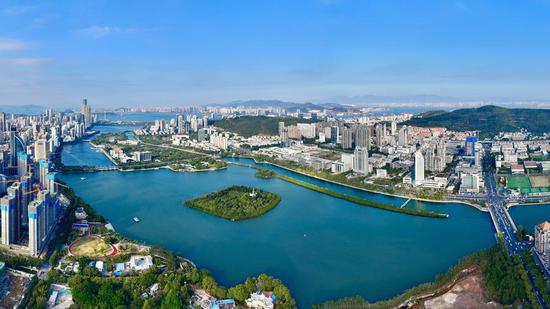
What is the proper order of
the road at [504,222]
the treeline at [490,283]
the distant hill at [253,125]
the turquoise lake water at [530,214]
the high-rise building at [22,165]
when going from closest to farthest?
the treeline at [490,283]
the road at [504,222]
the turquoise lake water at [530,214]
the high-rise building at [22,165]
the distant hill at [253,125]

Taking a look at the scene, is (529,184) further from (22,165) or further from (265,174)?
A: (22,165)

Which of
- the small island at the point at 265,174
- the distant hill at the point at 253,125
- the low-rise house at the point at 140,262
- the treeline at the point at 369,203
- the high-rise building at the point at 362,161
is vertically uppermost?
the distant hill at the point at 253,125

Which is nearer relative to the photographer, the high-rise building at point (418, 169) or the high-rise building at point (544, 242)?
the high-rise building at point (544, 242)

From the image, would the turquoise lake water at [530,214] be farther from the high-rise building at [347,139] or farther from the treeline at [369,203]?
the high-rise building at [347,139]

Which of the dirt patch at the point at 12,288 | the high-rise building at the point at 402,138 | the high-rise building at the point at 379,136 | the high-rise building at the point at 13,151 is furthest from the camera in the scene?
the high-rise building at the point at 379,136

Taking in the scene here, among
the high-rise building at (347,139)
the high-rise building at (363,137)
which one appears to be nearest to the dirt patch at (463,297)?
the high-rise building at (363,137)

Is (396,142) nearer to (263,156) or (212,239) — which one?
(263,156)

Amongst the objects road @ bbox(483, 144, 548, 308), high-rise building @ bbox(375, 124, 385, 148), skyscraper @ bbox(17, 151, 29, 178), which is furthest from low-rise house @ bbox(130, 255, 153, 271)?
high-rise building @ bbox(375, 124, 385, 148)

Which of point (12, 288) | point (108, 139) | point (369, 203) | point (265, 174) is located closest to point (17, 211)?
point (12, 288)
